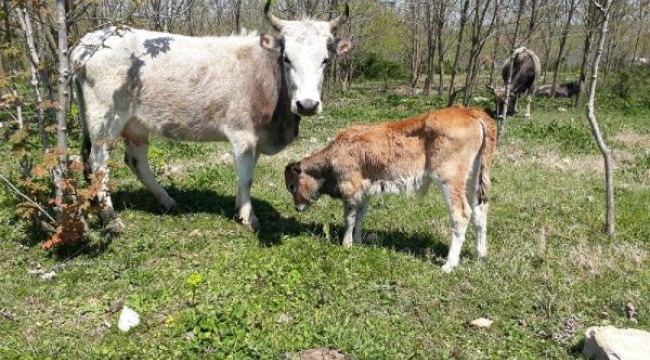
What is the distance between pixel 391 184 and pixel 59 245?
3.90 metres

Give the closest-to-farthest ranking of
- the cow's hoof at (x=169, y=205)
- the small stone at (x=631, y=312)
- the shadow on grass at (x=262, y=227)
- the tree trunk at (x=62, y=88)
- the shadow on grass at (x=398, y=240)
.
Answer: the small stone at (x=631, y=312)
the tree trunk at (x=62, y=88)
the shadow on grass at (x=262, y=227)
the shadow on grass at (x=398, y=240)
the cow's hoof at (x=169, y=205)

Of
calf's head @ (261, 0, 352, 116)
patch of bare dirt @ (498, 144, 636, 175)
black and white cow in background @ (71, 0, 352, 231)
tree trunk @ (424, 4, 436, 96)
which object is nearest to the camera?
calf's head @ (261, 0, 352, 116)

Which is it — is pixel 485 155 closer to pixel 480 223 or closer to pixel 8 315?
pixel 480 223

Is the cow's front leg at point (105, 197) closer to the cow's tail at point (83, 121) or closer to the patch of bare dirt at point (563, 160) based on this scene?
the cow's tail at point (83, 121)

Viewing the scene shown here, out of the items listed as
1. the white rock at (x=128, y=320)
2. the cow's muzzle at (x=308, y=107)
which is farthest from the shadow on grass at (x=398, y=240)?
the white rock at (x=128, y=320)

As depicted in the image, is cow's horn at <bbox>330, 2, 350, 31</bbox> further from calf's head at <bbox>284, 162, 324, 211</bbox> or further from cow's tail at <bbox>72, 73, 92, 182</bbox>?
cow's tail at <bbox>72, 73, 92, 182</bbox>

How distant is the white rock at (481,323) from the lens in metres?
4.91

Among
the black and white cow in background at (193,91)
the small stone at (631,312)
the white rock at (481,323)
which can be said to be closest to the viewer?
the white rock at (481,323)

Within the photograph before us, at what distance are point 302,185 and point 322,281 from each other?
1880 mm

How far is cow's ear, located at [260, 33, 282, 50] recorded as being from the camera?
22.5 feet

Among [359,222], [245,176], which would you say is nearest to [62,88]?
[245,176]

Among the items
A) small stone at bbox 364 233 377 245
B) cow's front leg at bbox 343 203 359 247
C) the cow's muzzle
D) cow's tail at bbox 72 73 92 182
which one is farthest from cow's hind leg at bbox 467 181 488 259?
cow's tail at bbox 72 73 92 182

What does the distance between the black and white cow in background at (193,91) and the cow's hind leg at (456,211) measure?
2244 millimetres

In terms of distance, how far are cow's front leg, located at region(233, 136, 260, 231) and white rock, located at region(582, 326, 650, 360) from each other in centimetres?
428
